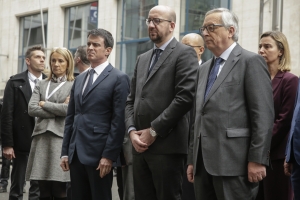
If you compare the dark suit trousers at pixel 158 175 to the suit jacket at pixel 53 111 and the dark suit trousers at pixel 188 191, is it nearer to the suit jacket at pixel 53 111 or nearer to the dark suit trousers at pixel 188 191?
the dark suit trousers at pixel 188 191

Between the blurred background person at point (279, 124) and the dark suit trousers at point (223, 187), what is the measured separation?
0.89 m

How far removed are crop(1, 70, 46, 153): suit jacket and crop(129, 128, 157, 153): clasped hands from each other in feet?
12.0

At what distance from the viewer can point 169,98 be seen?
6066mm

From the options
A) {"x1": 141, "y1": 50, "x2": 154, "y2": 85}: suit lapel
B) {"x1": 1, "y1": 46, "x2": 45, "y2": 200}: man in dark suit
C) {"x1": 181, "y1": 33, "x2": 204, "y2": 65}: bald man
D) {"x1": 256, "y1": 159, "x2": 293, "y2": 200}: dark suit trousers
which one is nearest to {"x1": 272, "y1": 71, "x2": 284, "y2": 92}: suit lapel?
{"x1": 256, "y1": 159, "x2": 293, "y2": 200}: dark suit trousers

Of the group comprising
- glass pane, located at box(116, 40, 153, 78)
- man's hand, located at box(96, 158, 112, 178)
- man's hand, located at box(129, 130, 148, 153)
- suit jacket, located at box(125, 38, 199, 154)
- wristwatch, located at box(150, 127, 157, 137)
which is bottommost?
man's hand, located at box(96, 158, 112, 178)

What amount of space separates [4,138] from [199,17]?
14.3 metres

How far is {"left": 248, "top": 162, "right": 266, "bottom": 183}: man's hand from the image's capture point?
5.07 meters

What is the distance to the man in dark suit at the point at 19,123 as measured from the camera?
9.23 metres

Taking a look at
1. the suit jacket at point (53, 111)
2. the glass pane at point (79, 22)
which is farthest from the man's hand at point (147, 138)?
the glass pane at point (79, 22)

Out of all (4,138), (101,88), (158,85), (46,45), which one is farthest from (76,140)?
(46,45)

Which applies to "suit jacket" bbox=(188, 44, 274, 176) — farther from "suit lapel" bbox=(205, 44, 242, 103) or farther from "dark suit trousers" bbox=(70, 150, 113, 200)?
"dark suit trousers" bbox=(70, 150, 113, 200)

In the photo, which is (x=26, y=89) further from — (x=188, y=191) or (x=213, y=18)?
(x=213, y=18)

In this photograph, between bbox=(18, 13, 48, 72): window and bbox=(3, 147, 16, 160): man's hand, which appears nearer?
bbox=(3, 147, 16, 160): man's hand

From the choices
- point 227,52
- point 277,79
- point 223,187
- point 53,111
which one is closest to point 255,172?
point 223,187
